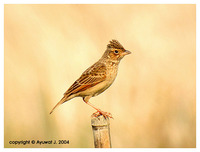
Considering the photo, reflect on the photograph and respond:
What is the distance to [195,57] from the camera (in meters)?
9.38

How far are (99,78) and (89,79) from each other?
0.23m

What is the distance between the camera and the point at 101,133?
237 inches

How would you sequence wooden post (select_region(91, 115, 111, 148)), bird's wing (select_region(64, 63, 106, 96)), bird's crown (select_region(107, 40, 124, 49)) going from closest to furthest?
1. wooden post (select_region(91, 115, 111, 148))
2. bird's wing (select_region(64, 63, 106, 96))
3. bird's crown (select_region(107, 40, 124, 49))

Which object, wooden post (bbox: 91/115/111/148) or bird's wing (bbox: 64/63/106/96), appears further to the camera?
bird's wing (bbox: 64/63/106/96)

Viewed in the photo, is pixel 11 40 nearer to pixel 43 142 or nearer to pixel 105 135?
pixel 43 142

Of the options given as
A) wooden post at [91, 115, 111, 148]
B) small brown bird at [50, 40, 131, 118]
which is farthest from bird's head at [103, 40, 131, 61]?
wooden post at [91, 115, 111, 148]

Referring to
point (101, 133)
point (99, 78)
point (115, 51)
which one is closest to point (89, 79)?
point (99, 78)

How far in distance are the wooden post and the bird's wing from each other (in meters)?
1.22

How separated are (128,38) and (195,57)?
178cm

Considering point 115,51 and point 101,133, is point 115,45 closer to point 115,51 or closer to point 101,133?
point 115,51

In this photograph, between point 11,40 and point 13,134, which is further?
point 11,40

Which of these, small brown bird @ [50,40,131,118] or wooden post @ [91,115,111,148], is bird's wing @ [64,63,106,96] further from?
wooden post @ [91,115,111,148]

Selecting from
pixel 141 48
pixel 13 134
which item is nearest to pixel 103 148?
pixel 13 134

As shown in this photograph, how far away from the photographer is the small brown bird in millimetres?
7234
